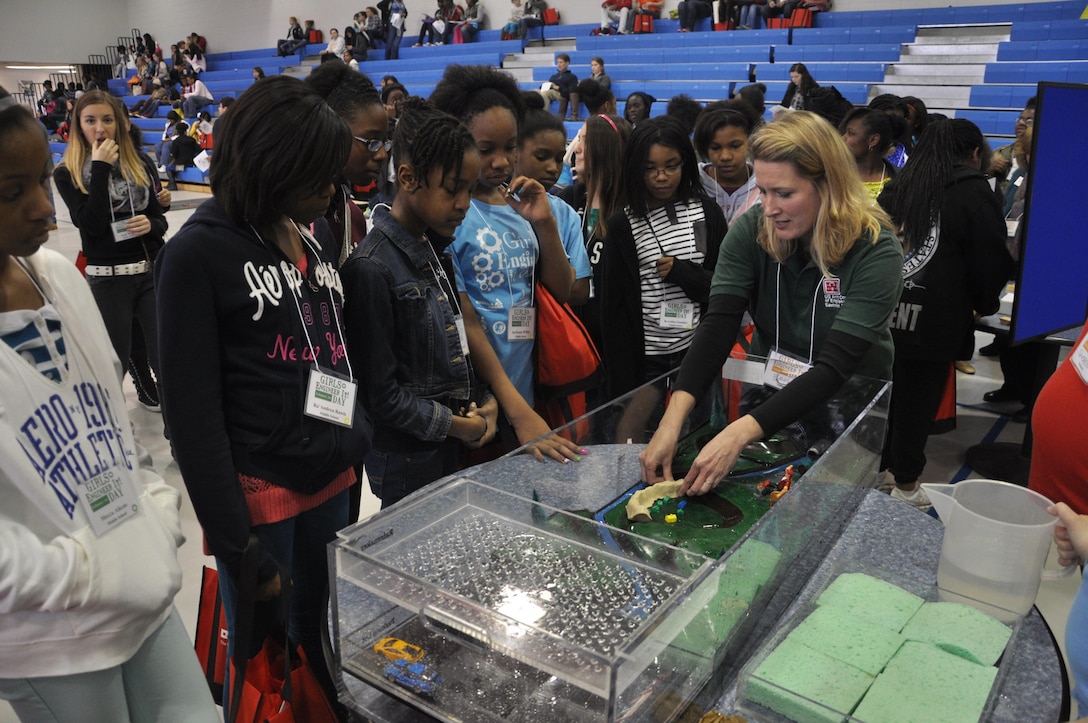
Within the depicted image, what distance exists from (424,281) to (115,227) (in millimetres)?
2137

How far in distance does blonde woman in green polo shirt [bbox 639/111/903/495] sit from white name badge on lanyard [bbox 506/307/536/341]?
0.44m

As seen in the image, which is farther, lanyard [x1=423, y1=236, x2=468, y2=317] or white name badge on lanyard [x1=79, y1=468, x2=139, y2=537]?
lanyard [x1=423, y1=236, x2=468, y2=317]

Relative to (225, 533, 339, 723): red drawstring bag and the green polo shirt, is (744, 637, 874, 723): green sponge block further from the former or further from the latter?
the green polo shirt

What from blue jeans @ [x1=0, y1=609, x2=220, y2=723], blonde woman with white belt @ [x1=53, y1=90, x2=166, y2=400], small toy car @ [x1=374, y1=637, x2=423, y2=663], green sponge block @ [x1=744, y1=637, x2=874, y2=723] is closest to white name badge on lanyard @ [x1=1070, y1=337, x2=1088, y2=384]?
green sponge block @ [x1=744, y1=637, x2=874, y2=723]

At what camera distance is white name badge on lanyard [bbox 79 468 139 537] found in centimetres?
108

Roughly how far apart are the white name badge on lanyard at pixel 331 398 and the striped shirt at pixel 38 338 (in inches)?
15.0

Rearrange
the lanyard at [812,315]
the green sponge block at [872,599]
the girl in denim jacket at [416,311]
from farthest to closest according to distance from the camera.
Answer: the lanyard at [812,315], the girl in denim jacket at [416,311], the green sponge block at [872,599]

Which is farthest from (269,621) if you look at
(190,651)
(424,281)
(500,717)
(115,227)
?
(115,227)

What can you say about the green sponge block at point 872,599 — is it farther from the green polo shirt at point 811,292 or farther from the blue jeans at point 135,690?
the blue jeans at point 135,690

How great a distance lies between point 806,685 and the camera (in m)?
1.03

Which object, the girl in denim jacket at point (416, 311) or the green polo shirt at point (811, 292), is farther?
the green polo shirt at point (811, 292)

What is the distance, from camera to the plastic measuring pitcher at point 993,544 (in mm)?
1200

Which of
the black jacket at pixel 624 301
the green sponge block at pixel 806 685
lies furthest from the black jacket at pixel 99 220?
the green sponge block at pixel 806 685

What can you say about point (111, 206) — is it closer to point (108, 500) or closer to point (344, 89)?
point (344, 89)
